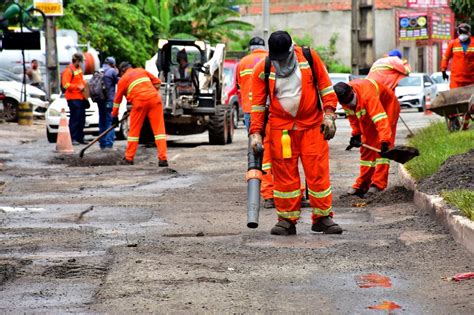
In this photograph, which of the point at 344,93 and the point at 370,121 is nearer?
the point at 344,93

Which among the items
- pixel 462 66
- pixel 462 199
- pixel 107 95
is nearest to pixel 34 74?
pixel 107 95

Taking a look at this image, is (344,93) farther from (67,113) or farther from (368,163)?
(67,113)

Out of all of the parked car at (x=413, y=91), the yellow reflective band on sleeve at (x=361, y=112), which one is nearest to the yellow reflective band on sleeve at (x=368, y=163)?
the yellow reflective band on sleeve at (x=361, y=112)

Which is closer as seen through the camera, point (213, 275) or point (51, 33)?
point (213, 275)

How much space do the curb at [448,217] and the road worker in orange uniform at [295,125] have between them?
2.84 ft

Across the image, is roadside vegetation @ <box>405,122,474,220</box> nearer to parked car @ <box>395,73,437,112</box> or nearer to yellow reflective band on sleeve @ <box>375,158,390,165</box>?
yellow reflective band on sleeve @ <box>375,158,390,165</box>

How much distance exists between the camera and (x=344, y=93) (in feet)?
38.5

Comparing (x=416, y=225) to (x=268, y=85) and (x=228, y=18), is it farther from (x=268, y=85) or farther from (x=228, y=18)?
(x=228, y=18)

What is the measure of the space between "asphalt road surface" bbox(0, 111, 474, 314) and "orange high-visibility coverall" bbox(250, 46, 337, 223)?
15.4 inches

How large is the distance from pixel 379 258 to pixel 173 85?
14.1 metres

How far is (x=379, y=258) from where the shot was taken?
26.8 feet

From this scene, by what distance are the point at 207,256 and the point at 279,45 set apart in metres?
1.92

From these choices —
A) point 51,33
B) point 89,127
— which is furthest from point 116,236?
point 51,33

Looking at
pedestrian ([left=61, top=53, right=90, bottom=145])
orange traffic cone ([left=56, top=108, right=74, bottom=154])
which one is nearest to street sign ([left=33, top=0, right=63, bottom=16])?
pedestrian ([left=61, top=53, right=90, bottom=145])
